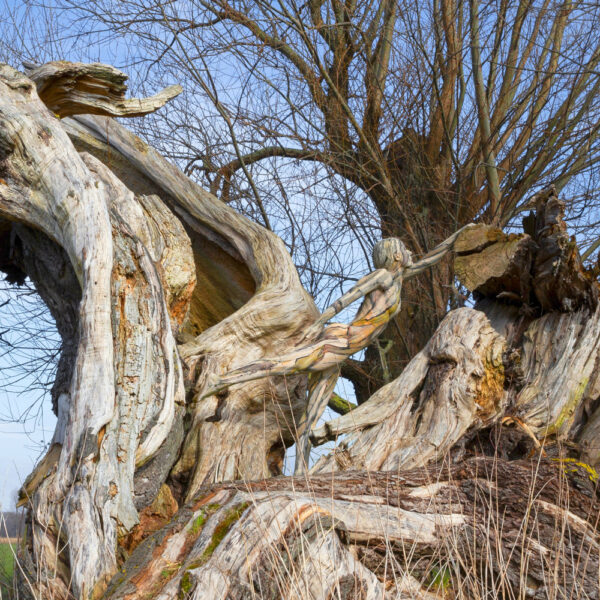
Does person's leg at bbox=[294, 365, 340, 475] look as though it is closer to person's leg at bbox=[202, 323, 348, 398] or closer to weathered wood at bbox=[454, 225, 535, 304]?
person's leg at bbox=[202, 323, 348, 398]

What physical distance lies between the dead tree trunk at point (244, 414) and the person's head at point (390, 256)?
2.02ft

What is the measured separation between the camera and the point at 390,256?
529 cm

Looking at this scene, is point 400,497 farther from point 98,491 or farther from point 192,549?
point 98,491

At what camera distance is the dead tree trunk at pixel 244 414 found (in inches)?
117

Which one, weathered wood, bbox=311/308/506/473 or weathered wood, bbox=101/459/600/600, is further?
weathered wood, bbox=311/308/506/473

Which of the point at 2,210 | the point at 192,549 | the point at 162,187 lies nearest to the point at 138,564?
the point at 192,549

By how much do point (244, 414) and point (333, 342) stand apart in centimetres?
81

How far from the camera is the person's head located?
5.30 metres

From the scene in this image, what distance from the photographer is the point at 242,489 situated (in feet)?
11.1

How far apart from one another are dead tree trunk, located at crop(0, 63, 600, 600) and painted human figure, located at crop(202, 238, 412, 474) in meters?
0.21

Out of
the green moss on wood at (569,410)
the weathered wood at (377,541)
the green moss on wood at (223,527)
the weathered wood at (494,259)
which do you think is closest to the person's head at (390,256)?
the weathered wood at (494,259)

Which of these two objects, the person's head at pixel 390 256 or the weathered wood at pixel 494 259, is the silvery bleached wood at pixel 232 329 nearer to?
the person's head at pixel 390 256

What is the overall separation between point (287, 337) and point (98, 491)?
227 centimetres

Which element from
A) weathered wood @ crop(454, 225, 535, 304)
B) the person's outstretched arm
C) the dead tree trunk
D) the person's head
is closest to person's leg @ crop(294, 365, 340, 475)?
the dead tree trunk
